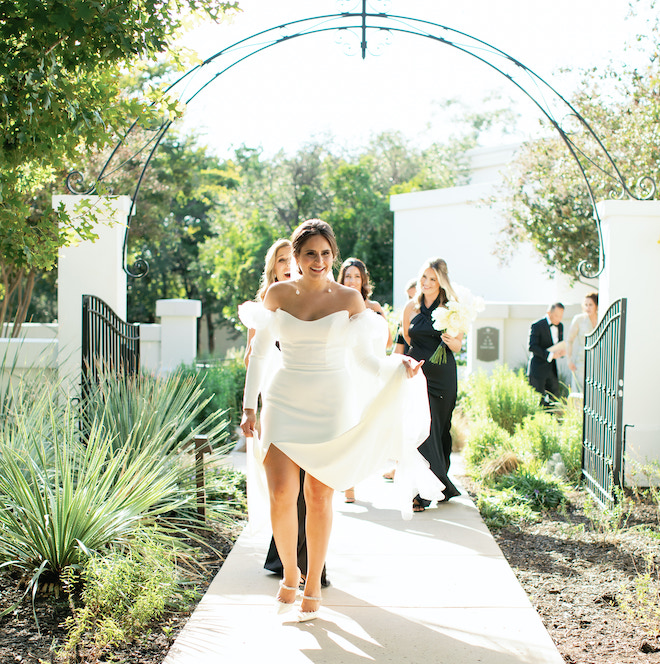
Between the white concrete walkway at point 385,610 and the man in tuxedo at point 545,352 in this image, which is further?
the man in tuxedo at point 545,352

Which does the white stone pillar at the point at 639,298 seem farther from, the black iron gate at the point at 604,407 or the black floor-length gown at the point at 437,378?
the black floor-length gown at the point at 437,378

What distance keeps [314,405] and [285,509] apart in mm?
596

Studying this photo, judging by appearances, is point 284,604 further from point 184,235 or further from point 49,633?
point 184,235

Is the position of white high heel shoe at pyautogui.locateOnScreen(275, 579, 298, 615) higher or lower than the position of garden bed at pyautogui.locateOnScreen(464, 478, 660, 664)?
higher

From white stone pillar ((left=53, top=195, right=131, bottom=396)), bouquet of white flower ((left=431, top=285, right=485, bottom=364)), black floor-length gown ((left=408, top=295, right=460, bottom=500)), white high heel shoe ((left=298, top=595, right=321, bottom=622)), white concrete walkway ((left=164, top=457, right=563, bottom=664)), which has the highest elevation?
white stone pillar ((left=53, top=195, right=131, bottom=396))

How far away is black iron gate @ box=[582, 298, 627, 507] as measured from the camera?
20.6ft

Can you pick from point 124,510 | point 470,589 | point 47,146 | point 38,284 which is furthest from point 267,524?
point 38,284

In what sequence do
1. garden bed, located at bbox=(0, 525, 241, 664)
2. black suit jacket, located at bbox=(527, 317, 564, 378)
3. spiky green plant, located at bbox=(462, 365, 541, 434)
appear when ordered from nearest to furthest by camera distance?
garden bed, located at bbox=(0, 525, 241, 664)
spiky green plant, located at bbox=(462, 365, 541, 434)
black suit jacket, located at bbox=(527, 317, 564, 378)

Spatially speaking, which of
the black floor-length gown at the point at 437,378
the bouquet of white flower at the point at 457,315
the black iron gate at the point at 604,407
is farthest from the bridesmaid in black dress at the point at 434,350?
the black iron gate at the point at 604,407

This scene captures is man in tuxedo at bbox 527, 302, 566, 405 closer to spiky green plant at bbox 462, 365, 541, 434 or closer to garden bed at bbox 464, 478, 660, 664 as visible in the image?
spiky green plant at bbox 462, 365, 541, 434

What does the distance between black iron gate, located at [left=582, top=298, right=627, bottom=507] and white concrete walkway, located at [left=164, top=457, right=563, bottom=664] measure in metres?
1.34

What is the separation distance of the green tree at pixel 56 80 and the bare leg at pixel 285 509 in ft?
5.35

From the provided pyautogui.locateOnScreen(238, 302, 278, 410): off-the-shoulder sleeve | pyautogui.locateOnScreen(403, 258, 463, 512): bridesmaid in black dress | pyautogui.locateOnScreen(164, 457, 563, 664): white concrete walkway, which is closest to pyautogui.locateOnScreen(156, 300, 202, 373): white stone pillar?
pyautogui.locateOnScreen(403, 258, 463, 512): bridesmaid in black dress

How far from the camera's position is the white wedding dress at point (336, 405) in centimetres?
421
